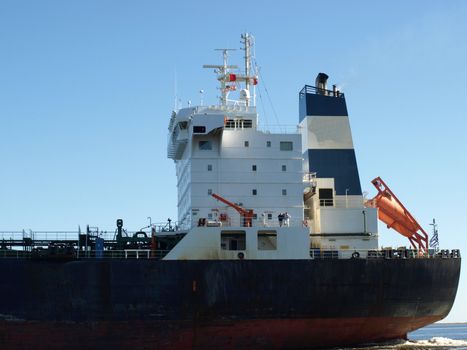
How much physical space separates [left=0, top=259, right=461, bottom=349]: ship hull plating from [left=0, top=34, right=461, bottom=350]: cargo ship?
4 centimetres

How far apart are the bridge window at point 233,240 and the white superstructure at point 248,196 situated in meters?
0.04

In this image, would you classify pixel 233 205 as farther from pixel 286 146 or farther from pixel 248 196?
pixel 286 146

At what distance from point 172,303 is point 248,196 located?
549cm

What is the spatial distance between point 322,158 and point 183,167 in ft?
19.5

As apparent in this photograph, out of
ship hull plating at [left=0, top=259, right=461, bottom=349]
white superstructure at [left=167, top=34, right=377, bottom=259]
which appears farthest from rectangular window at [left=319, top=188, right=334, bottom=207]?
ship hull plating at [left=0, top=259, right=461, bottom=349]

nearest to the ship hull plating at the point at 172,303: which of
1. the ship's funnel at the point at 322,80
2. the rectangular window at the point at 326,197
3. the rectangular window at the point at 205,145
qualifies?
the rectangular window at the point at 326,197

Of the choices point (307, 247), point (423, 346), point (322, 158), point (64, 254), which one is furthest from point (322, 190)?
point (64, 254)

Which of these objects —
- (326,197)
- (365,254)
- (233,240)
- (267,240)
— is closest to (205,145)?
(233,240)

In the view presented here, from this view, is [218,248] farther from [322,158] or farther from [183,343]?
[322,158]

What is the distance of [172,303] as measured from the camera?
27.3 meters

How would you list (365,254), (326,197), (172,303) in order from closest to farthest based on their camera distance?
(172,303)
(365,254)
(326,197)

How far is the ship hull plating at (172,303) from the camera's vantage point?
27.1m

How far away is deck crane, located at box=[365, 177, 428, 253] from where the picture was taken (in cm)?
3303

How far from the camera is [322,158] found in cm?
3347
